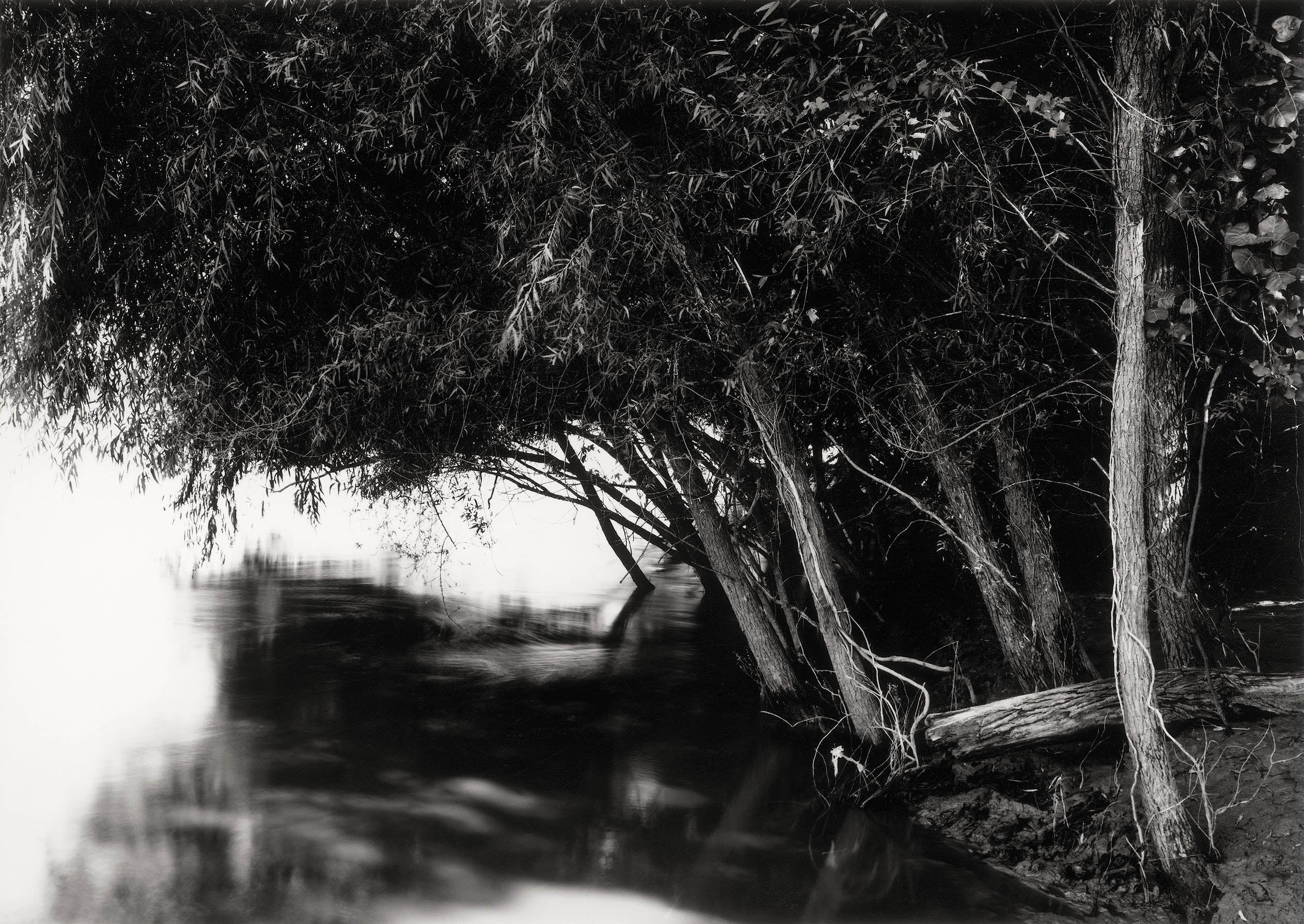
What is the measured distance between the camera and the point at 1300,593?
8.21 meters

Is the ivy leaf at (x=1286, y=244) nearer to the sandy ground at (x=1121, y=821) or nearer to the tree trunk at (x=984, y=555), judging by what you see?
the tree trunk at (x=984, y=555)

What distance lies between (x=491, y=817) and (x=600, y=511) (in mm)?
4924

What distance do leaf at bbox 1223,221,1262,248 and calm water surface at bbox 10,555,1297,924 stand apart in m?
3.36

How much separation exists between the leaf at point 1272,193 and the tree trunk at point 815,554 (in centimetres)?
269

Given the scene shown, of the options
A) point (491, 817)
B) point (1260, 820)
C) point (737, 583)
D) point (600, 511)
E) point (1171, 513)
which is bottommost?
point (491, 817)

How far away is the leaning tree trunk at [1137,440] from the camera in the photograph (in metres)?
4.16

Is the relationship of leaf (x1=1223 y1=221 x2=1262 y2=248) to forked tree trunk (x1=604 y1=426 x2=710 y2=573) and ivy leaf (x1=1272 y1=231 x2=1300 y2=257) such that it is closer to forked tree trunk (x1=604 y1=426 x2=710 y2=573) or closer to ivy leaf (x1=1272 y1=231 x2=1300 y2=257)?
ivy leaf (x1=1272 y1=231 x2=1300 y2=257)

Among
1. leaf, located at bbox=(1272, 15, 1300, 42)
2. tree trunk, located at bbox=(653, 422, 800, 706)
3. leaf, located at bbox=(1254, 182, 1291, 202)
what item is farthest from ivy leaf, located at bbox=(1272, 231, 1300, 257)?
tree trunk, located at bbox=(653, 422, 800, 706)

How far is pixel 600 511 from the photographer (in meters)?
10.4

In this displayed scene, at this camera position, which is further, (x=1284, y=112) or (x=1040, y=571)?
(x=1040, y=571)

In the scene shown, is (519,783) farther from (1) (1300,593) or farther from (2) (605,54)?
(1) (1300,593)

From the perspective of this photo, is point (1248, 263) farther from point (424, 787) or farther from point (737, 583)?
point (424, 787)

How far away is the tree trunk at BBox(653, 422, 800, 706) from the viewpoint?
678 cm

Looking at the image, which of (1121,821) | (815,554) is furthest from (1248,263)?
(1121,821)
